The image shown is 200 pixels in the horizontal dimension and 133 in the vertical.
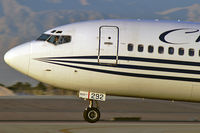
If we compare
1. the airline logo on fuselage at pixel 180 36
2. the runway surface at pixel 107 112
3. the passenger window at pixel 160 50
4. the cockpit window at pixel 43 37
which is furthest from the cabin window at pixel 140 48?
the runway surface at pixel 107 112

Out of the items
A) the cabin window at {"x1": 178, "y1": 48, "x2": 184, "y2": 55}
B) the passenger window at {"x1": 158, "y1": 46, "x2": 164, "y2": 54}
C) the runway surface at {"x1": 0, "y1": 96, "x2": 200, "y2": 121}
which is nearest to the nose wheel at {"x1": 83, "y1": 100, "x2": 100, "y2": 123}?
the passenger window at {"x1": 158, "y1": 46, "x2": 164, "y2": 54}

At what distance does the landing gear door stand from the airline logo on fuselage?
220 centimetres

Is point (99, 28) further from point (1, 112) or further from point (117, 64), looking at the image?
point (1, 112)

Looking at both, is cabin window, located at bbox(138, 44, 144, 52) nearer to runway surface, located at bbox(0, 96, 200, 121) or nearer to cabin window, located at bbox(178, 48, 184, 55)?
cabin window, located at bbox(178, 48, 184, 55)

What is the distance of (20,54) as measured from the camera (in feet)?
95.8

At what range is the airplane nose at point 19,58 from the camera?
2916cm

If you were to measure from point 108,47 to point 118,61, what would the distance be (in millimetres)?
818

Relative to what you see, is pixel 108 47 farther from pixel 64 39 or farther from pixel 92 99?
pixel 92 99

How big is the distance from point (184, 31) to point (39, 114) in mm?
12208

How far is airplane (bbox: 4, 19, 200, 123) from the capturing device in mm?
29047

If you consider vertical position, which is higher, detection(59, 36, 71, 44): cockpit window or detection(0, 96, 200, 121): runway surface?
detection(59, 36, 71, 44): cockpit window

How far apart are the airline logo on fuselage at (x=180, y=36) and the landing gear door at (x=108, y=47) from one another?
2.20 metres
